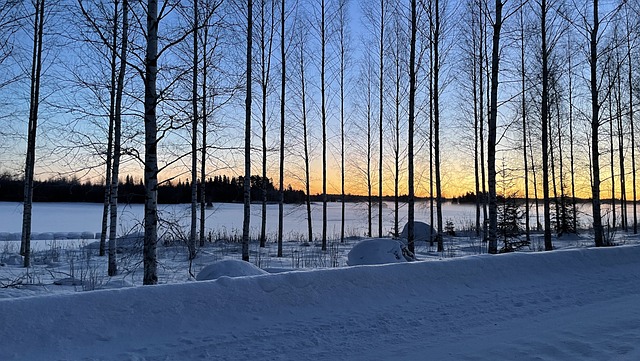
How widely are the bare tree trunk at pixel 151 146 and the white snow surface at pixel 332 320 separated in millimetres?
1445

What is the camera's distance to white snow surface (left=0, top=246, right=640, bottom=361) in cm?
342

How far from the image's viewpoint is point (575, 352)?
351cm

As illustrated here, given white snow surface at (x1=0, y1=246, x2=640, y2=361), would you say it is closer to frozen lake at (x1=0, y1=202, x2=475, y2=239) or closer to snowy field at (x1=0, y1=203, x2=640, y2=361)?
snowy field at (x1=0, y1=203, x2=640, y2=361)

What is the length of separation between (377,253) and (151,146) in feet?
17.5

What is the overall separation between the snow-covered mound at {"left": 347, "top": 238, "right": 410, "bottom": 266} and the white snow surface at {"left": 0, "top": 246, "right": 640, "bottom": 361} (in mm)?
2812

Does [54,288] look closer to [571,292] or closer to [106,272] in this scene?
[106,272]

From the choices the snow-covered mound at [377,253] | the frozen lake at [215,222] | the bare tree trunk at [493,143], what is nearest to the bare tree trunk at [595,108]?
the frozen lake at [215,222]

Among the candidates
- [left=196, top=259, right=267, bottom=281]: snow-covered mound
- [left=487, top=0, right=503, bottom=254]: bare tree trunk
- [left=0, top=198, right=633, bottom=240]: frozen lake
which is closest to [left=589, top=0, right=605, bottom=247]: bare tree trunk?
[left=0, top=198, right=633, bottom=240]: frozen lake

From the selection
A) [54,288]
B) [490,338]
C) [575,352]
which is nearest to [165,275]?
[54,288]

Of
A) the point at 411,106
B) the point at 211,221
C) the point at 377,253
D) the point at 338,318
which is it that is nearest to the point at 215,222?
the point at 211,221

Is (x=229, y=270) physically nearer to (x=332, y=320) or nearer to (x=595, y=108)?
(x=332, y=320)

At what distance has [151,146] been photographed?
5.38 meters

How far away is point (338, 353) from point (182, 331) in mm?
1467

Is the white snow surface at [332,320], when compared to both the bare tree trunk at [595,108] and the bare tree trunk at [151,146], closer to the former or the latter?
the bare tree trunk at [151,146]
